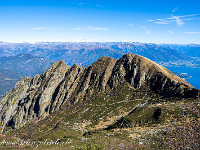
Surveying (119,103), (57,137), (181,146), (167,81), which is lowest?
(57,137)

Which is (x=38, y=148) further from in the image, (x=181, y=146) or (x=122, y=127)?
(x=181, y=146)

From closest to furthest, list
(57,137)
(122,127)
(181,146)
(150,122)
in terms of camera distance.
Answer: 1. (181,146)
2. (150,122)
3. (122,127)
4. (57,137)

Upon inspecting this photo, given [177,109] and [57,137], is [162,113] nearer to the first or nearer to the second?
[177,109]

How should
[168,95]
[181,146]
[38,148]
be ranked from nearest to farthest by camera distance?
[181,146]
[38,148]
[168,95]

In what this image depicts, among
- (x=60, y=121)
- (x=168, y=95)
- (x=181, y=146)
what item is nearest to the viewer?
(x=181, y=146)

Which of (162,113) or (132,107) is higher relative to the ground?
(162,113)

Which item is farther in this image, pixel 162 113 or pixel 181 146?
pixel 162 113

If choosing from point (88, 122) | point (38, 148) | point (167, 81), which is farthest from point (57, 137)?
point (167, 81)

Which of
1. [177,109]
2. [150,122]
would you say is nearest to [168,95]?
[177,109]

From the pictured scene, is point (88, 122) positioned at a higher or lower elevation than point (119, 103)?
lower
